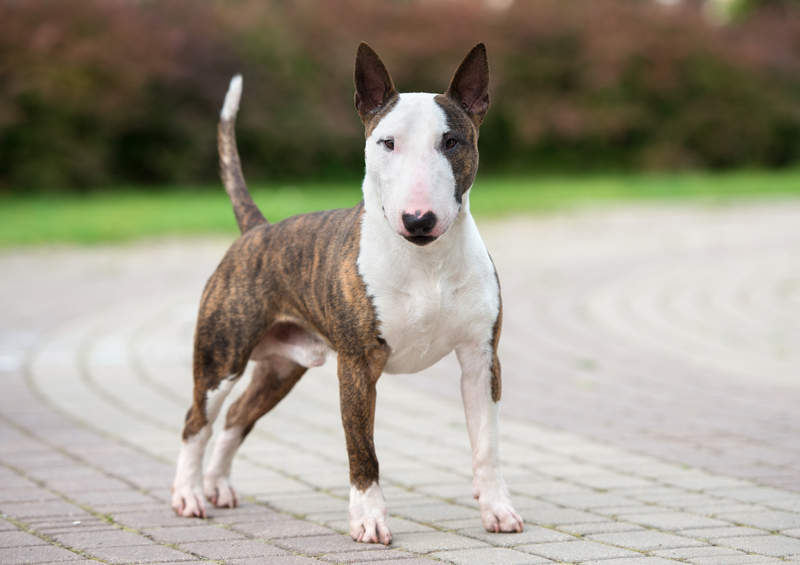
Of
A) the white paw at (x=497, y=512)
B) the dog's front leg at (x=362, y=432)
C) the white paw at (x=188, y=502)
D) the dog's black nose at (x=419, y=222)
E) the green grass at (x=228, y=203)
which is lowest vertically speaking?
the white paw at (x=188, y=502)

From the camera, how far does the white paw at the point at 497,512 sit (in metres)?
3.82

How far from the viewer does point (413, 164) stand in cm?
344

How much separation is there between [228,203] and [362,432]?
16.3 meters

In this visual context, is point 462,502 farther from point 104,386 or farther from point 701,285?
point 701,285

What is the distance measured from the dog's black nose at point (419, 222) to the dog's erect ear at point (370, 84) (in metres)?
0.48

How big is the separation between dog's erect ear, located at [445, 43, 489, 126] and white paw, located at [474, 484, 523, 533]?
48.4 inches

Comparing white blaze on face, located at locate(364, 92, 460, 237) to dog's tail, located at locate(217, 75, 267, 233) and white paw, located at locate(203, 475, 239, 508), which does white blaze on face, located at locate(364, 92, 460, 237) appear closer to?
dog's tail, located at locate(217, 75, 267, 233)

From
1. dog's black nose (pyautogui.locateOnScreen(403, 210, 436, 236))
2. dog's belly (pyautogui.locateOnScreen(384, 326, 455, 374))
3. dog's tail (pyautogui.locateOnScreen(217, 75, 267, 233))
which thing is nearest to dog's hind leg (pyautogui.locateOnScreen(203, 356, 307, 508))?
dog's tail (pyautogui.locateOnScreen(217, 75, 267, 233))

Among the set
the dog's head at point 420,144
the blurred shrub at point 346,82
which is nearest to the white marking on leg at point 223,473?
the dog's head at point 420,144

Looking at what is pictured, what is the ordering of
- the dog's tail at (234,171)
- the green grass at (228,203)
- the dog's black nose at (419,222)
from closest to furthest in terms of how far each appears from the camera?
the dog's black nose at (419,222)
the dog's tail at (234,171)
the green grass at (228,203)

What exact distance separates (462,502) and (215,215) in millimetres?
13663

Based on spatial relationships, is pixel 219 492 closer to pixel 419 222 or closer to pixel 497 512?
pixel 497 512

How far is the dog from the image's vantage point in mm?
3514

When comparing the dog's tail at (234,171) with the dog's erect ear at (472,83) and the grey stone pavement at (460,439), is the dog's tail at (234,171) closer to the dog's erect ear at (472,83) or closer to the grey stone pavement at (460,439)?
the grey stone pavement at (460,439)
